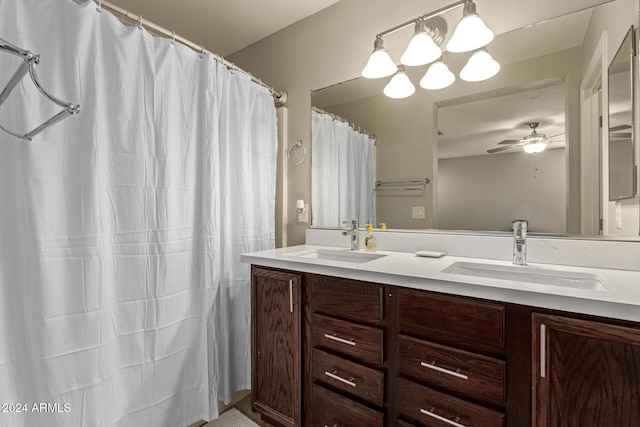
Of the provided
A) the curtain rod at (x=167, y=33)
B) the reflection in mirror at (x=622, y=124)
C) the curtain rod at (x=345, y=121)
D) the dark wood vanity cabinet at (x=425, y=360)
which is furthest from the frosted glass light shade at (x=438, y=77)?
the dark wood vanity cabinet at (x=425, y=360)

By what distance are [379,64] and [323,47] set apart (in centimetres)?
56

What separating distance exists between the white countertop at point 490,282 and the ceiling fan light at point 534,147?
1.65 feet

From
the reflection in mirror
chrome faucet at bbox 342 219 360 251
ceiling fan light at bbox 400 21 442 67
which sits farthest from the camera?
chrome faucet at bbox 342 219 360 251

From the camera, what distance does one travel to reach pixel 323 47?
201 centimetres

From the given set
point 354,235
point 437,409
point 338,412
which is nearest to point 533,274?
point 437,409

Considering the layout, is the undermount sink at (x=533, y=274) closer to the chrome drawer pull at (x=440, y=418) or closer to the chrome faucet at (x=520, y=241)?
the chrome faucet at (x=520, y=241)

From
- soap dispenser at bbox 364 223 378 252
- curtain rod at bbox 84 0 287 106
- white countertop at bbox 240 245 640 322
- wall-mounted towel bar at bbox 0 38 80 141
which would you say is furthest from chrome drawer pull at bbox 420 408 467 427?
curtain rod at bbox 84 0 287 106

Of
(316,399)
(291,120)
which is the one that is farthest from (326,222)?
(316,399)

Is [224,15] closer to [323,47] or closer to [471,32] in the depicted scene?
[323,47]

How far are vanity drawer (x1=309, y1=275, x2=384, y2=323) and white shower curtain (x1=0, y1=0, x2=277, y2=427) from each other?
64cm

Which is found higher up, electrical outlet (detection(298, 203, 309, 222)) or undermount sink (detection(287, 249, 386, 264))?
electrical outlet (detection(298, 203, 309, 222))

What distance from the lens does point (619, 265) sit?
117cm

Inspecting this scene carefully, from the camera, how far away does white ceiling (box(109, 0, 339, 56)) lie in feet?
6.27

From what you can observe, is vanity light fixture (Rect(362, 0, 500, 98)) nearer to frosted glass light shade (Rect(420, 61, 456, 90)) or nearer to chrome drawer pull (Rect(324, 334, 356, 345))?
frosted glass light shade (Rect(420, 61, 456, 90))
